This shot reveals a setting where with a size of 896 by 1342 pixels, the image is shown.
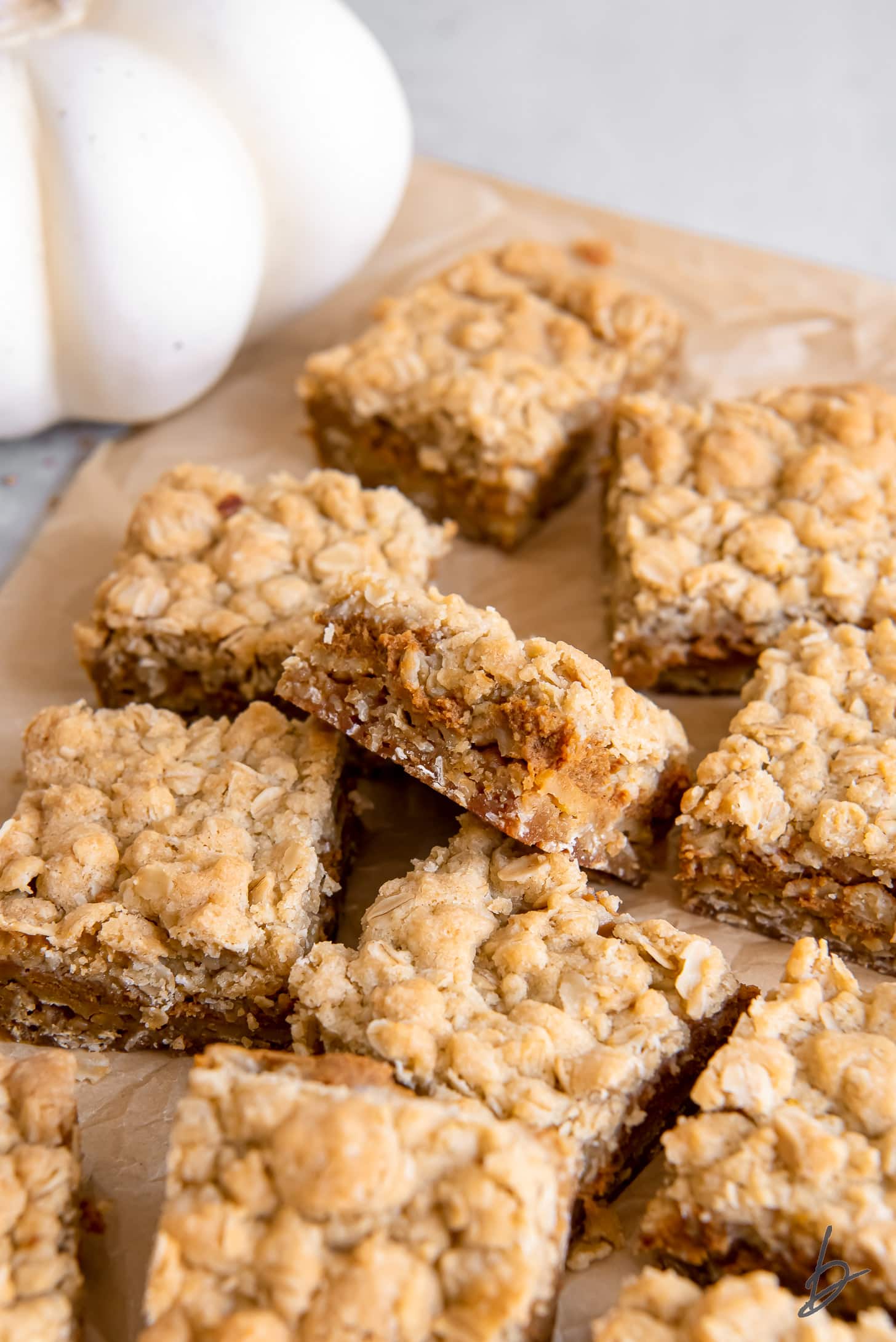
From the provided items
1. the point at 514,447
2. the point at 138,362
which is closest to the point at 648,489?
the point at 514,447

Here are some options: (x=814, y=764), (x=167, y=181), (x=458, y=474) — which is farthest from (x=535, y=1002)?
(x=167, y=181)

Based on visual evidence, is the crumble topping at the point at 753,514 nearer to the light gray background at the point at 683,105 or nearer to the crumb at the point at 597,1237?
the crumb at the point at 597,1237

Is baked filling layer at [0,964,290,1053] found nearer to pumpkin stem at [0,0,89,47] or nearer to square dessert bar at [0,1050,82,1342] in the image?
square dessert bar at [0,1050,82,1342]

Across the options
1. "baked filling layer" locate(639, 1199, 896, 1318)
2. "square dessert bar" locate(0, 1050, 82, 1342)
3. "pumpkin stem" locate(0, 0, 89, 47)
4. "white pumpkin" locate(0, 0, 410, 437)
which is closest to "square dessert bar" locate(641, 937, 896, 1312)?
"baked filling layer" locate(639, 1199, 896, 1318)

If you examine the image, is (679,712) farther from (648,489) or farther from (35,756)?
(35,756)

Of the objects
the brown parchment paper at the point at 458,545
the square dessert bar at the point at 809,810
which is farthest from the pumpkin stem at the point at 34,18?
the square dessert bar at the point at 809,810

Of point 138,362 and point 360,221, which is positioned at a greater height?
point 360,221
